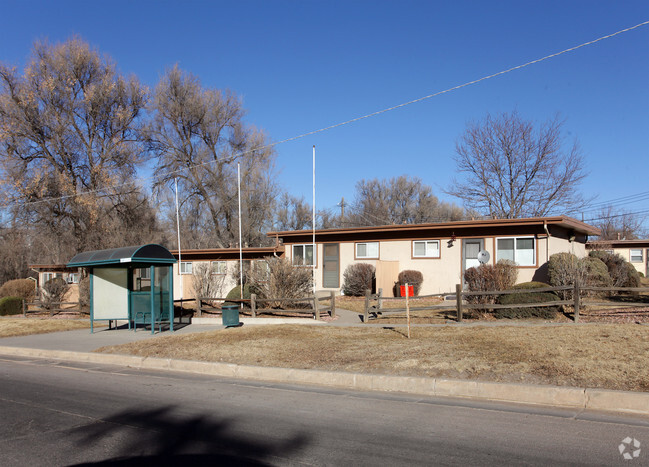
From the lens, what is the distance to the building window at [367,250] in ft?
78.5

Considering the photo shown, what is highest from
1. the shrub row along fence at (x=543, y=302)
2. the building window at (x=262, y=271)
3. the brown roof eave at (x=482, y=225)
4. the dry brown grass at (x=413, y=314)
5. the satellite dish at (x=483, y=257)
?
the brown roof eave at (x=482, y=225)

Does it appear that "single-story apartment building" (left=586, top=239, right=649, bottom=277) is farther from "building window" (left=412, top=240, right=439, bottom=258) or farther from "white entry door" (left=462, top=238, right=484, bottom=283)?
"building window" (left=412, top=240, right=439, bottom=258)

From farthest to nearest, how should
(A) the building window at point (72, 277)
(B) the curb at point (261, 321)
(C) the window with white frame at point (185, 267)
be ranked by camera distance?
(A) the building window at point (72, 277), (C) the window with white frame at point (185, 267), (B) the curb at point (261, 321)

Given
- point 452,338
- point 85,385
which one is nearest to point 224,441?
point 85,385

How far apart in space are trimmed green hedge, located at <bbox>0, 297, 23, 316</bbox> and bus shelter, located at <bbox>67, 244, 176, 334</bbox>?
45.6 feet

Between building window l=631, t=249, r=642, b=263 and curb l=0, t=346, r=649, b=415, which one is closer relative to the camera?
curb l=0, t=346, r=649, b=415

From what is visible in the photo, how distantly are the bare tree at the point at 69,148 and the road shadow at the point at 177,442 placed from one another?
2599 cm

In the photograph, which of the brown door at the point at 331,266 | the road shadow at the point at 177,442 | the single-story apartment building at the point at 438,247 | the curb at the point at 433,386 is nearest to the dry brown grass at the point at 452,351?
the curb at the point at 433,386

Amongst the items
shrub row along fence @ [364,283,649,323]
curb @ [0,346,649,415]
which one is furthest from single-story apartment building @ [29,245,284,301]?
curb @ [0,346,649,415]

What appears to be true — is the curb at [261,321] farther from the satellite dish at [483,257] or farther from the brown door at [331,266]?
the satellite dish at [483,257]

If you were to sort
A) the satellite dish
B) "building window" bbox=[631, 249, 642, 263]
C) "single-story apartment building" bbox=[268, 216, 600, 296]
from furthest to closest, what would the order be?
"building window" bbox=[631, 249, 642, 263]
the satellite dish
"single-story apartment building" bbox=[268, 216, 600, 296]

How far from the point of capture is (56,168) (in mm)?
29938

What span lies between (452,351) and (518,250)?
12.2 meters

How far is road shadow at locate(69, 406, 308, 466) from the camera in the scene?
528 centimetres
